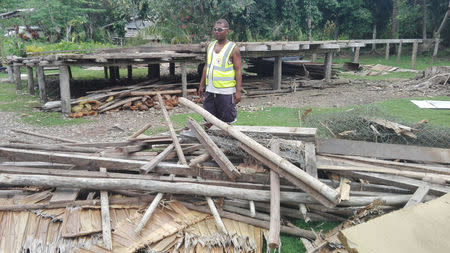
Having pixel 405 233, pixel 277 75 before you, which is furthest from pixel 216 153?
pixel 277 75

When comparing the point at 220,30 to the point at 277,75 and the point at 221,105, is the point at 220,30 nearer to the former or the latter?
the point at 221,105

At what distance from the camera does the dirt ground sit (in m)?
8.75

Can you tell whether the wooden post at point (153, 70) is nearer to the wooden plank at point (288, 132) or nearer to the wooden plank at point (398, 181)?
the wooden plank at point (288, 132)

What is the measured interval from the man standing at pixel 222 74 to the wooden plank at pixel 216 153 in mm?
1259

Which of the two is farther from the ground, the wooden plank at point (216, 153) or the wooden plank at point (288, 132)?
the wooden plank at point (288, 132)

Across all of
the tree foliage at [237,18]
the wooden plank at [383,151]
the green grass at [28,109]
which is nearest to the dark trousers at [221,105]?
the wooden plank at [383,151]

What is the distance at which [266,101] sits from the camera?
Answer: 13.0 metres

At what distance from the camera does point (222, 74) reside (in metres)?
5.74

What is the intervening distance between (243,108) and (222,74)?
6008mm

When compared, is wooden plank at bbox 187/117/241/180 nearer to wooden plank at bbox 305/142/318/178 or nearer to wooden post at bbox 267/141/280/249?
wooden post at bbox 267/141/280/249

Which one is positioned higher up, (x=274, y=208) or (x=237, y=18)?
(x=237, y=18)

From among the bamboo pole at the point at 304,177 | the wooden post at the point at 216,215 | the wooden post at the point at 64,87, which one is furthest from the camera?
the wooden post at the point at 64,87

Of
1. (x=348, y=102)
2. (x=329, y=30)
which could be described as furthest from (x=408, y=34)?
(x=348, y=102)

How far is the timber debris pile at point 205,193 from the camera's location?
3.62 metres
